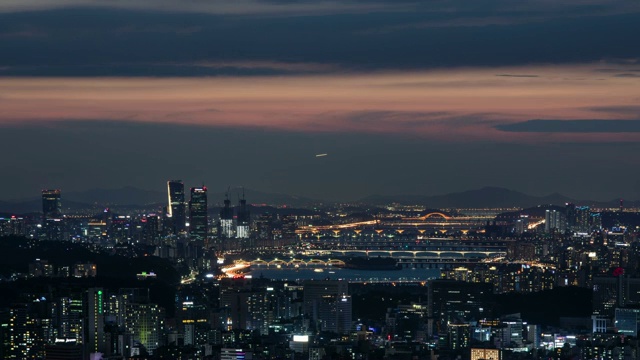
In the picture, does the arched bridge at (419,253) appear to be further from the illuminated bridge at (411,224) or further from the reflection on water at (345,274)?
the illuminated bridge at (411,224)

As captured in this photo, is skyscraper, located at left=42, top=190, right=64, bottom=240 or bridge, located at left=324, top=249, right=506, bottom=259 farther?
bridge, located at left=324, top=249, right=506, bottom=259

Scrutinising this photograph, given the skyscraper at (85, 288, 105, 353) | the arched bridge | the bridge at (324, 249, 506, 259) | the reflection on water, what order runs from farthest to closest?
the arched bridge → the bridge at (324, 249, 506, 259) → the reflection on water → the skyscraper at (85, 288, 105, 353)

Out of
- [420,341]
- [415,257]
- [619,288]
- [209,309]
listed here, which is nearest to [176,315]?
[209,309]

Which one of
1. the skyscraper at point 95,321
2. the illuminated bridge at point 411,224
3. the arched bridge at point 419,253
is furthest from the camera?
the illuminated bridge at point 411,224

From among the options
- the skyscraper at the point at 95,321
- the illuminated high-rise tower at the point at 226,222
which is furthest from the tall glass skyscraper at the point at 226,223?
the skyscraper at the point at 95,321

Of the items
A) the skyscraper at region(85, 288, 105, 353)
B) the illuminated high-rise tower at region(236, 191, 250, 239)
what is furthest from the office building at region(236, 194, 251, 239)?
the skyscraper at region(85, 288, 105, 353)

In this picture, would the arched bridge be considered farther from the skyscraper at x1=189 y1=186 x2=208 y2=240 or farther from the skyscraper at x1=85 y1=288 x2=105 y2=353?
the skyscraper at x1=85 y1=288 x2=105 y2=353
